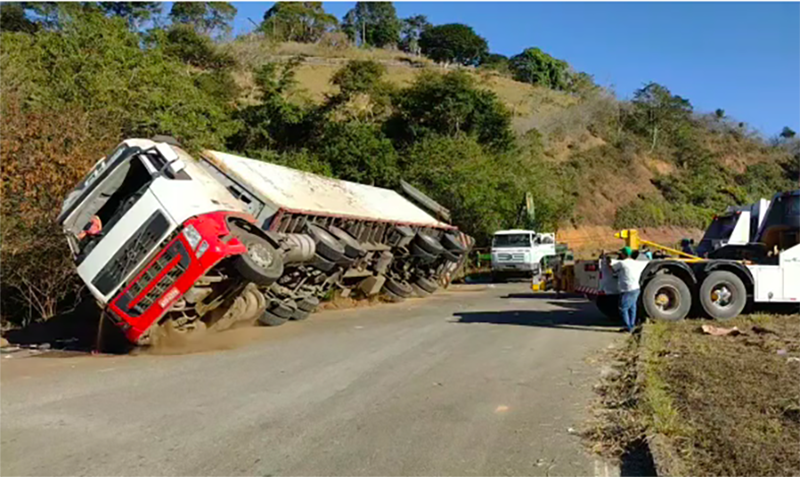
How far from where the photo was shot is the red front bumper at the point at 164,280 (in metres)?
8.77

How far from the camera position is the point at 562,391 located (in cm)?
Answer: 707

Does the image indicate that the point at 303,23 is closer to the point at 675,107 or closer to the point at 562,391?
the point at 675,107

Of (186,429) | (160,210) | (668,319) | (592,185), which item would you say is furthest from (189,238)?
(592,185)

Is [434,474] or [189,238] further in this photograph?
[189,238]

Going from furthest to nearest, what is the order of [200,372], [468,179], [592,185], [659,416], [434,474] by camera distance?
1. [592,185]
2. [468,179]
3. [200,372]
4. [659,416]
5. [434,474]

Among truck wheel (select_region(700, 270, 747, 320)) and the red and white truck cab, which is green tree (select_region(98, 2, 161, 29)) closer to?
the red and white truck cab

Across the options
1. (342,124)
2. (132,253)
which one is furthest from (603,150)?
(132,253)

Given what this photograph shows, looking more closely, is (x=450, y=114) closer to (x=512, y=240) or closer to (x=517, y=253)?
(x=512, y=240)

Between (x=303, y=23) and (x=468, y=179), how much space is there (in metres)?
62.0

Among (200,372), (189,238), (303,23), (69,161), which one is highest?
(303,23)

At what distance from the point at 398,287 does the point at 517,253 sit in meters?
10.1

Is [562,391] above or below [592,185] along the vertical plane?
below

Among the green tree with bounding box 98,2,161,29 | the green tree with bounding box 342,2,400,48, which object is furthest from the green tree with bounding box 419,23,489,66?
the green tree with bounding box 98,2,161,29

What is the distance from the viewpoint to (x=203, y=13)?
70.4 metres
